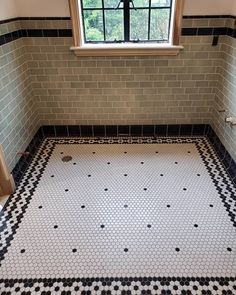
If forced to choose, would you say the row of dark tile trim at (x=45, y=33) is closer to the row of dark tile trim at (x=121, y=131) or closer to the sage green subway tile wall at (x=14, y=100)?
the sage green subway tile wall at (x=14, y=100)

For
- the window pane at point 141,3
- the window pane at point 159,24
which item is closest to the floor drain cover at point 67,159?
the window pane at point 159,24

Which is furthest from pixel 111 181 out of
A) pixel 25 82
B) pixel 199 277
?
pixel 25 82

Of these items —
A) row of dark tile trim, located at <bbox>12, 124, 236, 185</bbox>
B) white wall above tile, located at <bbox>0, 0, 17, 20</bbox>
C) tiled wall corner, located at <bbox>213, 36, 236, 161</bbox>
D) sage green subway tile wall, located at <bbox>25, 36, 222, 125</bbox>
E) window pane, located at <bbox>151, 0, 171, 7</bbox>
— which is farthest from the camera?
row of dark tile trim, located at <bbox>12, 124, 236, 185</bbox>

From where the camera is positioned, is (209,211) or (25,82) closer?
(209,211)

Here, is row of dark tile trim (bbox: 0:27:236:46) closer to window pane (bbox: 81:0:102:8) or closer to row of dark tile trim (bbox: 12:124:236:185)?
window pane (bbox: 81:0:102:8)

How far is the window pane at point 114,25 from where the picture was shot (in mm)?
2508

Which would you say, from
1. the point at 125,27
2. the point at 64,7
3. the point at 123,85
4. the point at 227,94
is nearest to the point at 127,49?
the point at 125,27

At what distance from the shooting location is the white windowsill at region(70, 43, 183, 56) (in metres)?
2.49

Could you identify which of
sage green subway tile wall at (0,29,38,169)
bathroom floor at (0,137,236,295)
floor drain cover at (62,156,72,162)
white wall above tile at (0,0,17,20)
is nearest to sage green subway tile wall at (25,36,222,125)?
sage green subway tile wall at (0,29,38,169)

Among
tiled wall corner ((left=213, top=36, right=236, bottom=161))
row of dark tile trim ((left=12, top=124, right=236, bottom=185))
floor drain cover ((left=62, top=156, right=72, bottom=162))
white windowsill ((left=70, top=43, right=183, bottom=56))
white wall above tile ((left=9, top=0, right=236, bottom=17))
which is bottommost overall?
floor drain cover ((left=62, top=156, right=72, bottom=162))

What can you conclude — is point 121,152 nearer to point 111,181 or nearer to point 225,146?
point 111,181

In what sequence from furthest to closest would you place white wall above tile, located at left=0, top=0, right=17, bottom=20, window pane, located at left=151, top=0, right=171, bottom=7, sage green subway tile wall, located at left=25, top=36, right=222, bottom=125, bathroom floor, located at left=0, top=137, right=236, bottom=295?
sage green subway tile wall, located at left=25, top=36, right=222, bottom=125, window pane, located at left=151, top=0, right=171, bottom=7, white wall above tile, located at left=0, top=0, right=17, bottom=20, bathroom floor, located at left=0, top=137, right=236, bottom=295

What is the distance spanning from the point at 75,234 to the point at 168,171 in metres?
1.05

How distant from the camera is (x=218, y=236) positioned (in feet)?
5.79
